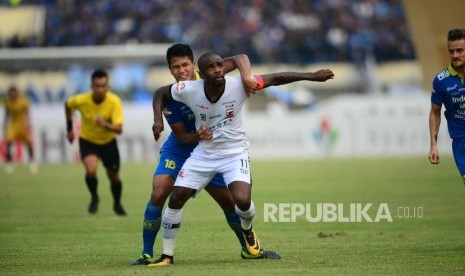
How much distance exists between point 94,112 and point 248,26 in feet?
100

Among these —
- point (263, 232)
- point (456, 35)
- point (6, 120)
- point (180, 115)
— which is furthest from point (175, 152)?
point (6, 120)

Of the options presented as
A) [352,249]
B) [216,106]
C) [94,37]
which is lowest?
[352,249]

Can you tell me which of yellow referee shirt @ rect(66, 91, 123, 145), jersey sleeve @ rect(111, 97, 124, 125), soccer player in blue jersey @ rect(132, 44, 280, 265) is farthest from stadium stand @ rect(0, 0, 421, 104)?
soccer player in blue jersey @ rect(132, 44, 280, 265)

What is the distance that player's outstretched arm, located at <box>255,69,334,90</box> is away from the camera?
10031mm

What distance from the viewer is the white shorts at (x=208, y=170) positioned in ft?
34.4

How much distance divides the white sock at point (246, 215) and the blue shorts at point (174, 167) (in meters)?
0.35

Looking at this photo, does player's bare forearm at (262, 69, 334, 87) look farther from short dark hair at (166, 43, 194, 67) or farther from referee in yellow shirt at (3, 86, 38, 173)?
referee in yellow shirt at (3, 86, 38, 173)

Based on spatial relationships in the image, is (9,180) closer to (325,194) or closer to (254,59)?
(325,194)

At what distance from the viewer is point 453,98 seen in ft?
36.6

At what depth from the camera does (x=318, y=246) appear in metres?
12.4

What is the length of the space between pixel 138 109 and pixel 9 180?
34.2 ft

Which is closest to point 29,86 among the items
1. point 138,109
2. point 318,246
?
point 138,109

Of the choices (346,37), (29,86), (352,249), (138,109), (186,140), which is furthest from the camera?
(346,37)

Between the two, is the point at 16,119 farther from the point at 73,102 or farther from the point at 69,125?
the point at 69,125
